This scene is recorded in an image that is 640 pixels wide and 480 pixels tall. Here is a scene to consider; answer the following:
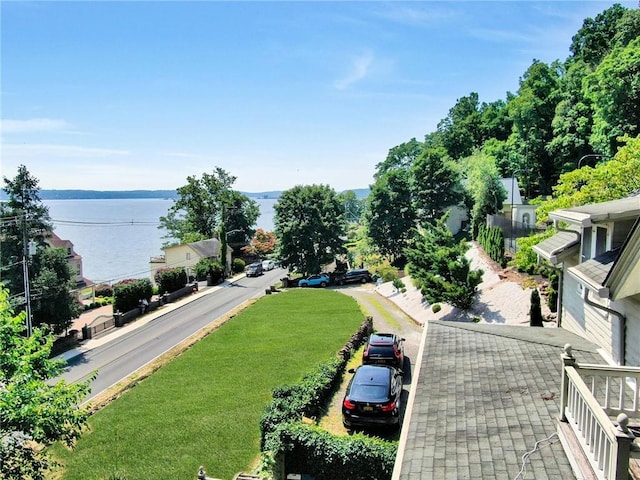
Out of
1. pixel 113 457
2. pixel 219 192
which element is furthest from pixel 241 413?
pixel 219 192

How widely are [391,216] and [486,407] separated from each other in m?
43.5

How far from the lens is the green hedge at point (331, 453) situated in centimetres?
1087

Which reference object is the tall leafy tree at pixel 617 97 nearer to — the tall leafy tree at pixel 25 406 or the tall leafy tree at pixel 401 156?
the tall leafy tree at pixel 25 406

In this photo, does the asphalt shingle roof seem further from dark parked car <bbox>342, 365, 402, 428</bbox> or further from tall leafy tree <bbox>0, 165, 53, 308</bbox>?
tall leafy tree <bbox>0, 165, 53, 308</bbox>

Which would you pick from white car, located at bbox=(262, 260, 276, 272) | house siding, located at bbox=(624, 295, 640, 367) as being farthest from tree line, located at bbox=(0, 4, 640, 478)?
house siding, located at bbox=(624, 295, 640, 367)

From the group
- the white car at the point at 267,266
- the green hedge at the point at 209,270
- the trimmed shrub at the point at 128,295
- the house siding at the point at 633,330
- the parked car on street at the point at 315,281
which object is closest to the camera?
the house siding at the point at 633,330

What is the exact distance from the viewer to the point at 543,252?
47.0ft

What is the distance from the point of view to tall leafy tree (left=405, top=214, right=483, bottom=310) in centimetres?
2512

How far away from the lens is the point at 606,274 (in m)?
8.87

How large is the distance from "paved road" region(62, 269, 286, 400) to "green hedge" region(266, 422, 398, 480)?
33.0 ft

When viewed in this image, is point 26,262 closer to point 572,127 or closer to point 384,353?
point 384,353

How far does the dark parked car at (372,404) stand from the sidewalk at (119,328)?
19.2m

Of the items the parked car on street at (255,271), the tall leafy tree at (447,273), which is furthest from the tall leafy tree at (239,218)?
the tall leafy tree at (447,273)

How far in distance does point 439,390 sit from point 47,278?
88.3ft
